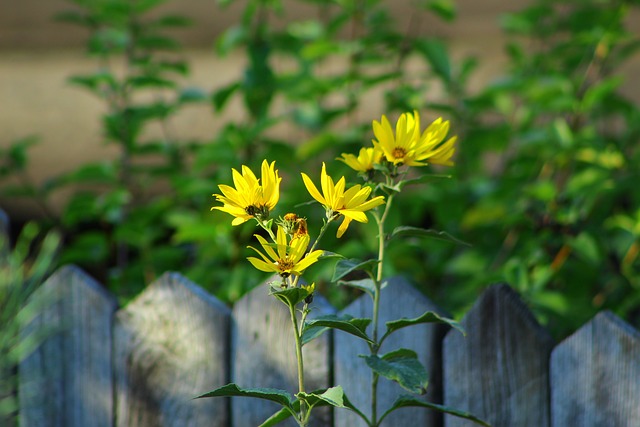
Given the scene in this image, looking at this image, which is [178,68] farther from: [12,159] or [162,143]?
[12,159]

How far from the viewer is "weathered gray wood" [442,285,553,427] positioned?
5.08 ft

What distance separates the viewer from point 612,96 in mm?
2518

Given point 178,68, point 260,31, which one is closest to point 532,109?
point 260,31

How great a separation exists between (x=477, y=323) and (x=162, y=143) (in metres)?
1.41

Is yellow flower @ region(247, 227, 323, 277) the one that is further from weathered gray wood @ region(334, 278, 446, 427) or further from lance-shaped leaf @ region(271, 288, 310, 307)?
weathered gray wood @ region(334, 278, 446, 427)

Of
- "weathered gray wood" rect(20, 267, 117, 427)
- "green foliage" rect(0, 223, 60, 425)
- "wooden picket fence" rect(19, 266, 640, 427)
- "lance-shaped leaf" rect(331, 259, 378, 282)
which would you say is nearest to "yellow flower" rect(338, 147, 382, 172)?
"lance-shaped leaf" rect(331, 259, 378, 282)

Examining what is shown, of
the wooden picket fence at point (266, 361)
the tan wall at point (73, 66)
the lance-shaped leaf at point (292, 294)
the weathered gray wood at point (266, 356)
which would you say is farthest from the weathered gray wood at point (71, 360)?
the tan wall at point (73, 66)

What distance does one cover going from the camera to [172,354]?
1773 millimetres

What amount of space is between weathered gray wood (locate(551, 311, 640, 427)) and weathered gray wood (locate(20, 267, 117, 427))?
34.1 inches

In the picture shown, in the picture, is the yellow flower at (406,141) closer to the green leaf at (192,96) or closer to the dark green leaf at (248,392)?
the dark green leaf at (248,392)

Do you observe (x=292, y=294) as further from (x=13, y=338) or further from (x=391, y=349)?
(x=13, y=338)

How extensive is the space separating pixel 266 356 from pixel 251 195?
0.66 m

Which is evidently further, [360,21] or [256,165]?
[360,21]

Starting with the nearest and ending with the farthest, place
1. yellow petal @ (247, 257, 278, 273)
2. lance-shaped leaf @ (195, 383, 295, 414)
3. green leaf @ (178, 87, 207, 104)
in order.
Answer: yellow petal @ (247, 257, 278, 273), lance-shaped leaf @ (195, 383, 295, 414), green leaf @ (178, 87, 207, 104)
